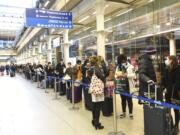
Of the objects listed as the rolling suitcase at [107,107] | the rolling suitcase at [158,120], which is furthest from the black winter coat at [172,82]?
the rolling suitcase at [107,107]

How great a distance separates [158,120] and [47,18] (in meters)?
8.90

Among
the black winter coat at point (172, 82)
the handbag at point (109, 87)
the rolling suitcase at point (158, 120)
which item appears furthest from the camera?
the handbag at point (109, 87)

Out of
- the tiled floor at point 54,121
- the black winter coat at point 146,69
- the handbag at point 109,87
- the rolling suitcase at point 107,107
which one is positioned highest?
the black winter coat at point 146,69

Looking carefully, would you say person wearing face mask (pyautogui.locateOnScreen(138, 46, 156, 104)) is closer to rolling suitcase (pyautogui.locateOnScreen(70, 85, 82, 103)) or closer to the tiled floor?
the tiled floor

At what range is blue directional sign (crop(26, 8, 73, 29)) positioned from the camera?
36.1ft

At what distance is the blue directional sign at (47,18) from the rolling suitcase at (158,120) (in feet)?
27.6

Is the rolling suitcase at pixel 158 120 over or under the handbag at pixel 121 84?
under

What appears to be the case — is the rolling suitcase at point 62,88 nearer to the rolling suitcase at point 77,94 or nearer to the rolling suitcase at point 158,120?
the rolling suitcase at point 77,94

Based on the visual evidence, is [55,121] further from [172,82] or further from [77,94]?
[172,82]

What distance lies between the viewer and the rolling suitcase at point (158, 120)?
3.49 meters

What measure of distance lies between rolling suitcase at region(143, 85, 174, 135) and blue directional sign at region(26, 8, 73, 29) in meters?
8.42

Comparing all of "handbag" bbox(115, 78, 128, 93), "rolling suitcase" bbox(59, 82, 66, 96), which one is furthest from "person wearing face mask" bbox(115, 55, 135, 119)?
"rolling suitcase" bbox(59, 82, 66, 96)

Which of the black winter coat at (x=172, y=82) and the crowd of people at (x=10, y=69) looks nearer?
the black winter coat at (x=172, y=82)

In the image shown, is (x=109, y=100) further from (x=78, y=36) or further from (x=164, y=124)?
(x=78, y=36)
